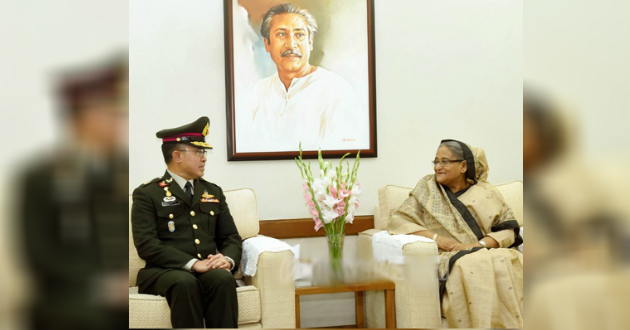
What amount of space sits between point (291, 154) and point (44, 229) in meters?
1.99

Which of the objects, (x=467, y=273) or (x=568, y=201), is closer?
(x=568, y=201)

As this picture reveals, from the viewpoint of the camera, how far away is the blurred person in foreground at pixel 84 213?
62 centimetres

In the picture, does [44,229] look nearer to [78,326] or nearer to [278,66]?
[78,326]

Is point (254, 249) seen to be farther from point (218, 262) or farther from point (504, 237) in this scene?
point (504, 237)

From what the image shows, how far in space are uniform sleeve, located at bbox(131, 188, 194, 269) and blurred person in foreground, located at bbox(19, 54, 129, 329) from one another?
1.48m

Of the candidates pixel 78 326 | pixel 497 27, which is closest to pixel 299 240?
pixel 497 27

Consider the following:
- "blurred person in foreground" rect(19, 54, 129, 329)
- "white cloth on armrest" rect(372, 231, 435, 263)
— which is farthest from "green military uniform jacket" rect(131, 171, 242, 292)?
"blurred person in foreground" rect(19, 54, 129, 329)

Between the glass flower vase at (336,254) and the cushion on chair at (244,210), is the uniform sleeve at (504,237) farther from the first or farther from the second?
the cushion on chair at (244,210)

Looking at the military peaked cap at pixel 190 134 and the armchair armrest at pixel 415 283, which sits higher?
the military peaked cap at pixel 190 134

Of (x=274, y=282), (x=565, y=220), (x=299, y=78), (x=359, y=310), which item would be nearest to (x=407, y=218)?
(x=359, y=310)

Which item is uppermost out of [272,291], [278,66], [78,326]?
[278,66]

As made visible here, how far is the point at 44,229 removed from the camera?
627mm

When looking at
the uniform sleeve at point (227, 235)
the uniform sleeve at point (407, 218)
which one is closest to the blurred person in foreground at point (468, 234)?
the uniform sleeve at point (407, 218)

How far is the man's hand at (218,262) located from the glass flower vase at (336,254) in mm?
453
